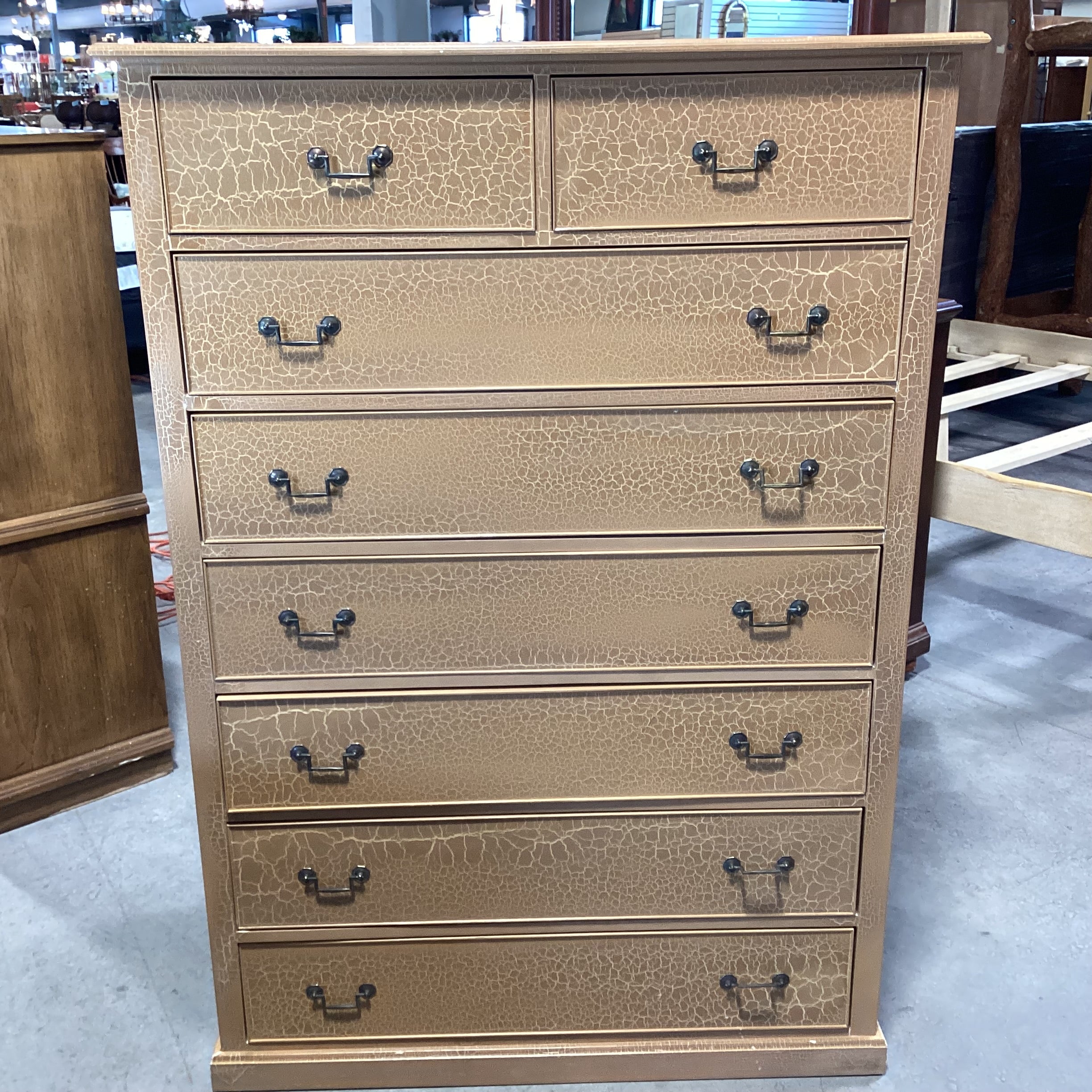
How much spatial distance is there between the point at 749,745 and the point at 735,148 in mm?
695

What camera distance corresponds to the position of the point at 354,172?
112 cm

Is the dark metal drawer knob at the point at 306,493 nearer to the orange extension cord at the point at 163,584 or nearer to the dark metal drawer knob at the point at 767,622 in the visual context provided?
the dark metal drawer knob at the point at 767,622

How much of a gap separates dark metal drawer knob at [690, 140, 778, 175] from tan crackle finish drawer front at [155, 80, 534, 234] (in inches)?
6.8

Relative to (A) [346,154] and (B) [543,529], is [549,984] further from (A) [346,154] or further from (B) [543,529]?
(A) [346,154]

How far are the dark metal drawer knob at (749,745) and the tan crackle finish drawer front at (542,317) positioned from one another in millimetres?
436

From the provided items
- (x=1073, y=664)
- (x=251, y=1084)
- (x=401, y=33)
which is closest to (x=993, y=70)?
(x=1073, y=664)

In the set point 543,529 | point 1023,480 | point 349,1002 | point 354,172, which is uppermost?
point 354,172

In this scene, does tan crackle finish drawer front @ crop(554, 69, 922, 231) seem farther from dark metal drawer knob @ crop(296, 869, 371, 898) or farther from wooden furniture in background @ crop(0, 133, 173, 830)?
wooden furniture in background @ crop(0, 133, 173, 830)

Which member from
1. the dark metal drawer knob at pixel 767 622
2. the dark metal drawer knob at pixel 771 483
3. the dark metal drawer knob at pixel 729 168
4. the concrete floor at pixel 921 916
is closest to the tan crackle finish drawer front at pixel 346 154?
the dark metal drawer knob at pixel 729 168

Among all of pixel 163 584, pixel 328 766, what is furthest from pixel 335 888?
pixel 163 584

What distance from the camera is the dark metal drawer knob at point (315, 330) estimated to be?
116 cm

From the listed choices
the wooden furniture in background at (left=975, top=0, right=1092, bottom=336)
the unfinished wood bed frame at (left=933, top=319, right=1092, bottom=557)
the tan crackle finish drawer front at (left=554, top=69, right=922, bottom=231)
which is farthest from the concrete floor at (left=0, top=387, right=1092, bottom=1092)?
the wooden furniture in background at (left=975, top=0, right=1092, bottom=336)

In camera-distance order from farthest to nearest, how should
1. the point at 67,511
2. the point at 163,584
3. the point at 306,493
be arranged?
the point at 163,584 < the point at 67,511 < the point at 306,493

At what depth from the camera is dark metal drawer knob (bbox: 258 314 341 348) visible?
3.81 ft
